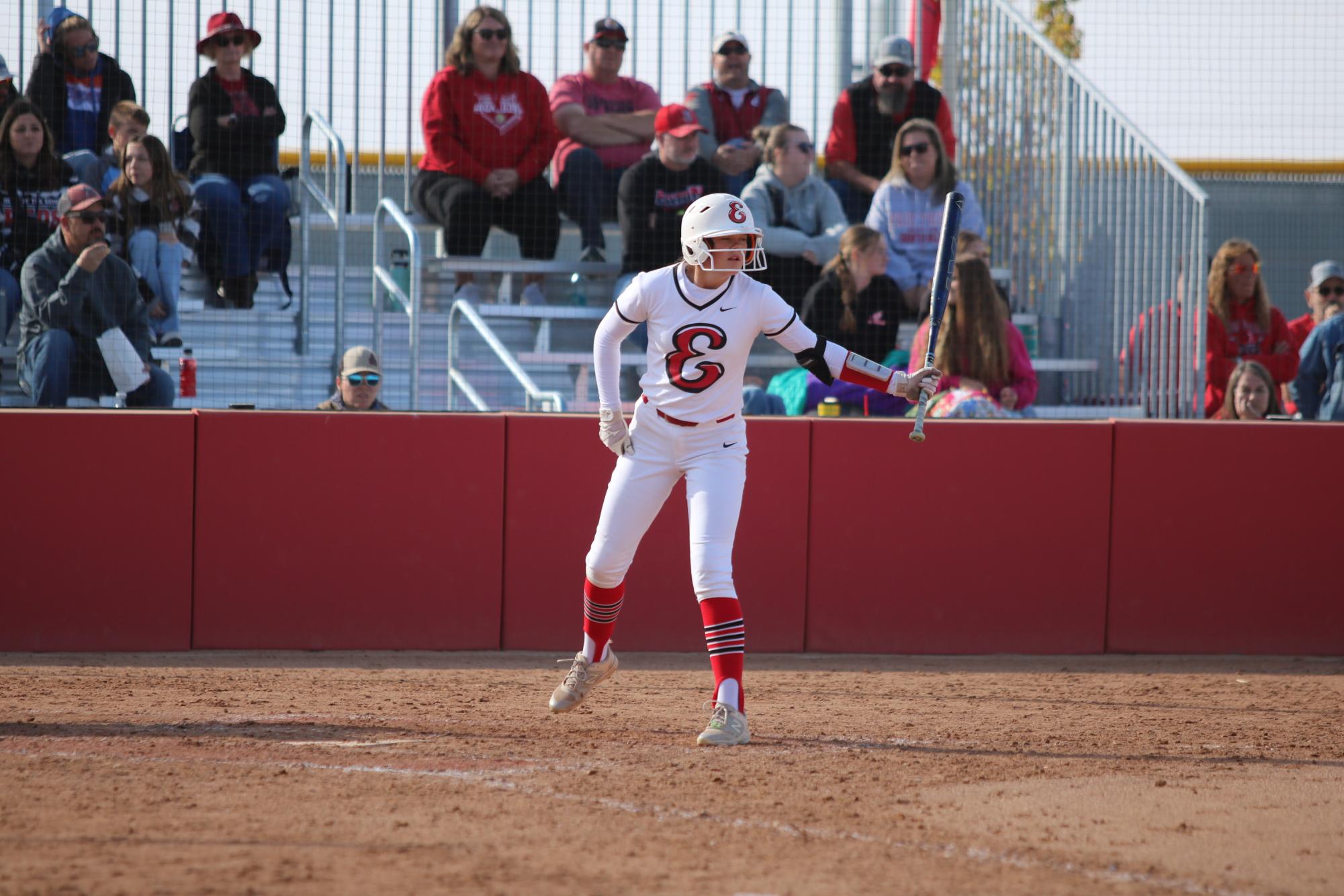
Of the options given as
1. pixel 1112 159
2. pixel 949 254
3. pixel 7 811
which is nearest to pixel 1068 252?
pixel 1112 159

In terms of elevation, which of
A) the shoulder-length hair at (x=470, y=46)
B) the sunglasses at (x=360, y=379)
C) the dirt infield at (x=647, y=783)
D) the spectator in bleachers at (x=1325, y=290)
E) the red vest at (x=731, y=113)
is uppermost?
the shoulder-length hair at (x=470, y=46)

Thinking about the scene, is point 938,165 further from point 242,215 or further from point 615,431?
point 615,431

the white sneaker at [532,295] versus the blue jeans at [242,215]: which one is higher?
the blue jeans at [242,215]

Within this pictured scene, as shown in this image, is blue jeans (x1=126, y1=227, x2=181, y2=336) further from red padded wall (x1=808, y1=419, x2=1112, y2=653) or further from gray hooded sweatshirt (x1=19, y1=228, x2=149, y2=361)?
red padded wall (x1=808, y1=419, x2=1112, y2=653)

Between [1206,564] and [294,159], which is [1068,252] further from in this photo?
[294,159]

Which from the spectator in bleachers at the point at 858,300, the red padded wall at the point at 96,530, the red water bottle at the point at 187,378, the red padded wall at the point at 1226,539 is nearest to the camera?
the red padded wall at the point at 96,530

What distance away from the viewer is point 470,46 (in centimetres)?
1110

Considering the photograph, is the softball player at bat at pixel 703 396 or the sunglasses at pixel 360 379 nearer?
the softball player at bat at pixel 703 396

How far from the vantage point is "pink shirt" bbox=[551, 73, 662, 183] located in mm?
11742

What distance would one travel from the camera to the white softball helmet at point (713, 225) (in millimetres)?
6297

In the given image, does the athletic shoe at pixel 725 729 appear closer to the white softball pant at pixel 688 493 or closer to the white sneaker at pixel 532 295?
the white softball pant at pixel 688 493

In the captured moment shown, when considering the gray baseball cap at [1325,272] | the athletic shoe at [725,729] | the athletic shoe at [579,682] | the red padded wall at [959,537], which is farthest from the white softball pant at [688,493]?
the gray baseball cap at [1325,272]

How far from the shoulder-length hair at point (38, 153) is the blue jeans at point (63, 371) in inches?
56.7

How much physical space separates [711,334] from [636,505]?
83cm
